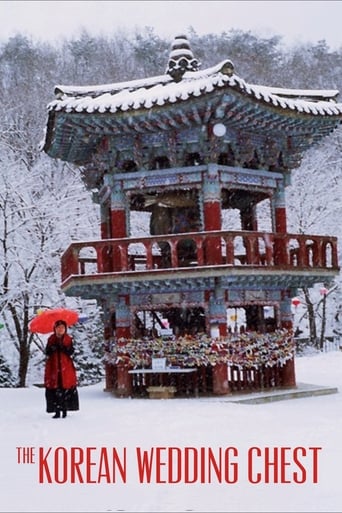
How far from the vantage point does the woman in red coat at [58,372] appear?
11.3 meters

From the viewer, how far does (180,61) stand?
53.7ft

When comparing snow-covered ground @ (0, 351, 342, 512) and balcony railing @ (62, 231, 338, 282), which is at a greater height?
balcony railing @ (62, 231, 338, 282)

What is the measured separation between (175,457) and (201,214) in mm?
8894

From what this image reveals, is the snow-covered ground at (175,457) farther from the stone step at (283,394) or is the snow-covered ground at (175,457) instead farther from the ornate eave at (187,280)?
the ornate eave at (187,280)

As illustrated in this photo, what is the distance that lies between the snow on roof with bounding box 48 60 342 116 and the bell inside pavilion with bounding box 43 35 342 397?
0.03 m

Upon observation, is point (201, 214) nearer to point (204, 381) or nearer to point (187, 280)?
point (187, 280)

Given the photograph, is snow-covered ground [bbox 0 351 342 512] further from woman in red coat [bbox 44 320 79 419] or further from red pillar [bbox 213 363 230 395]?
red pillar [bbox 213 363 230 395]

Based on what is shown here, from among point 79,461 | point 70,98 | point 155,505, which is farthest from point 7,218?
point 155,505

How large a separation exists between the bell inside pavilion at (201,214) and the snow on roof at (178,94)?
0.03 metres

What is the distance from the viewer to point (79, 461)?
22.8 ft

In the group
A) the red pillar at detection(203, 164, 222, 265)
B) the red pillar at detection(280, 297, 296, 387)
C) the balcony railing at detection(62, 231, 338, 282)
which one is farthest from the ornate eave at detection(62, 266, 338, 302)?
the red pillar at detection(203, 164, 222, 265)

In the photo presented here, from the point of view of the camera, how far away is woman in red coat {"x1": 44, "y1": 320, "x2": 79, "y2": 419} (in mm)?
11305

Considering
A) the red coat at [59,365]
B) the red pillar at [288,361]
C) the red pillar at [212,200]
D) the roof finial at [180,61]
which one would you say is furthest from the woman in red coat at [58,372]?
the roof finial at [180,61]

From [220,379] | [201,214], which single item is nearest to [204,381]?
[220,379]
